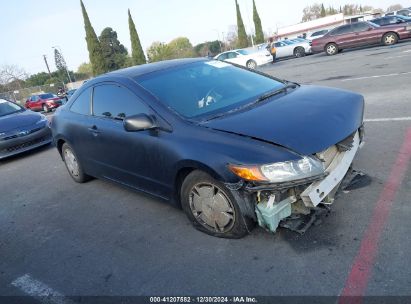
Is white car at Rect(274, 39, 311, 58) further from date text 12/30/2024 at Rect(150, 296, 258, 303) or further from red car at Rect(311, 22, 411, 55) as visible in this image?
date text 12/30/2024 at Rect(150, 296, 258, 303)

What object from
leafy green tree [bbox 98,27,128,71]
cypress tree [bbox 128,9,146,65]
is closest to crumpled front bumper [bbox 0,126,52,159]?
cypress tree [bbox 128,9,146,65]

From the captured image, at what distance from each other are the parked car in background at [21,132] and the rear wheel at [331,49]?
18.1 meters

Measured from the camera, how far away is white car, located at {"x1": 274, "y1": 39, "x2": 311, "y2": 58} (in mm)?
27797

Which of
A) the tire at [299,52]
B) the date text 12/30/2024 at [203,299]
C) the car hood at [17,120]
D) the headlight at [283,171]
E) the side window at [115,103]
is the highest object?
the side window at [115,103]

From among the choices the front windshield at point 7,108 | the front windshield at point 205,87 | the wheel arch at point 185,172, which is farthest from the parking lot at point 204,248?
the front windshield at point 7,108

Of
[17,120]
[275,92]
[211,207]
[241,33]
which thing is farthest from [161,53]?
[211,207]

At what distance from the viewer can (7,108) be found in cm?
969

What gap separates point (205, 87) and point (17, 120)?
623 centimetres

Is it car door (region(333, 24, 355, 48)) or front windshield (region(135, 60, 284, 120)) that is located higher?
front windshield (region(135, 60, 284, 120))

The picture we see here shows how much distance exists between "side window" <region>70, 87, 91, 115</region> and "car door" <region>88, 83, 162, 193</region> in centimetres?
18

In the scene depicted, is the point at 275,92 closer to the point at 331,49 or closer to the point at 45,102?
the point at 331,49

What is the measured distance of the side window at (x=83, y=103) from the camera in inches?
197

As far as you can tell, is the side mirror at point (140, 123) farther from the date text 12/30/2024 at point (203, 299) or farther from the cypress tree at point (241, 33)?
the cypress tree at point (241, 33)

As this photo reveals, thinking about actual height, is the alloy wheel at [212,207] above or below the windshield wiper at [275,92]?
below
